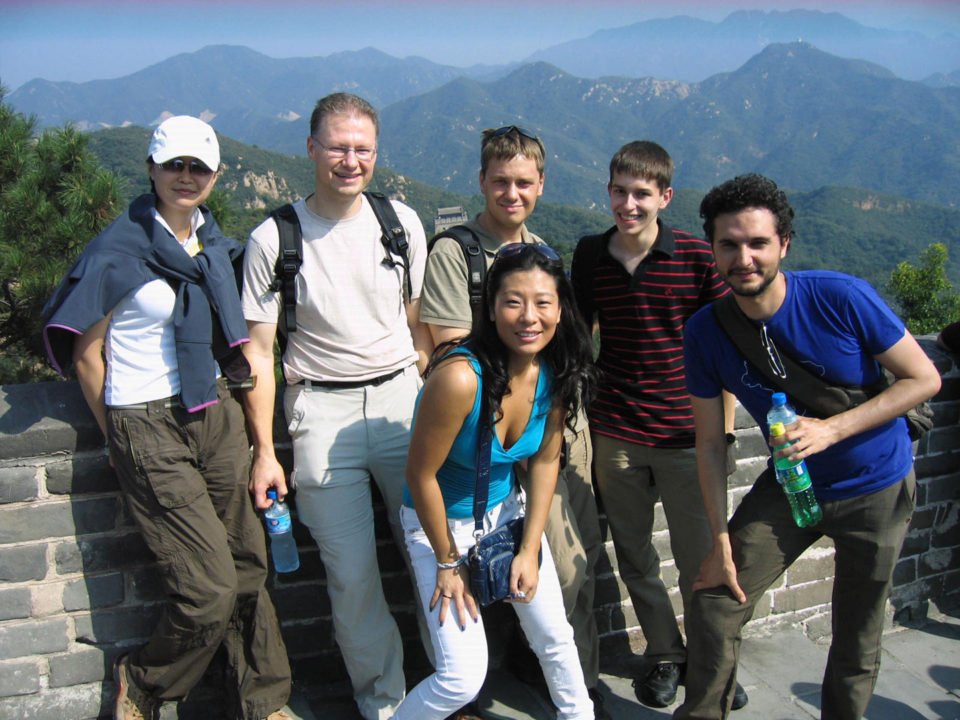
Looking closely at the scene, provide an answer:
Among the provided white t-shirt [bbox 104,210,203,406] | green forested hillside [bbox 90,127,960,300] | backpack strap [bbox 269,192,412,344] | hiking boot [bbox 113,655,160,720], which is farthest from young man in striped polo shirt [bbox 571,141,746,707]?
green forested hillside [bbox 90,127,960,300]

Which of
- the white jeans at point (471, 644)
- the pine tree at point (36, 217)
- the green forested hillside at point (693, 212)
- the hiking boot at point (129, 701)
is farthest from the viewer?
the green forested hillside at point (693, 212)

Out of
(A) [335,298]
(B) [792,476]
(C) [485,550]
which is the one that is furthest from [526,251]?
(B) [792,476]

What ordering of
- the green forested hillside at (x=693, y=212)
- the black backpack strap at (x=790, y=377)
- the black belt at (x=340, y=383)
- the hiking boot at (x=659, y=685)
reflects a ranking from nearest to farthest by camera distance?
1. the black backpack strap at (x=790, y=377)
2. the black belt at (x=340, y=383)
3. the hiking boot at (x=659, y=685)
4. the green forested hillside at (x=693, y=212)

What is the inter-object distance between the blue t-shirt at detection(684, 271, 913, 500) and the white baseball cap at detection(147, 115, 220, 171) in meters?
1.65

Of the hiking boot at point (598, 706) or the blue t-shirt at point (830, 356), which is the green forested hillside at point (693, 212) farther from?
the blue t-shirt at point (830, 356)

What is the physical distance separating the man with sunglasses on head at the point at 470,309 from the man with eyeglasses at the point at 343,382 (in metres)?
0.16

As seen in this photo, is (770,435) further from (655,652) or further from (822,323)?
(655,652)

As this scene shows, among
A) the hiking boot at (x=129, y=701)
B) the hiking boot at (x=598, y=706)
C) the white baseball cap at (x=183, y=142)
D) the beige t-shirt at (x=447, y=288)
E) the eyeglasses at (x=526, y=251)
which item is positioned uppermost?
the white baseball cap at (x=183, y=142)

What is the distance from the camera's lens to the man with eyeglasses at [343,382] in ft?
8.87

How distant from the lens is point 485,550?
2418mm

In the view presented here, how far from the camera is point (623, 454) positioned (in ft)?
9.87

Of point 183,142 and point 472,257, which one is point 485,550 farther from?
point 183,142

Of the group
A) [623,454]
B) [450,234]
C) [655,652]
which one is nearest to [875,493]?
[623,454]

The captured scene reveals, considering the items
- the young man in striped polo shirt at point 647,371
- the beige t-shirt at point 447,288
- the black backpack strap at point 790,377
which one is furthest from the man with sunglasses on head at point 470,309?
the black backpack strap at point 790,377
